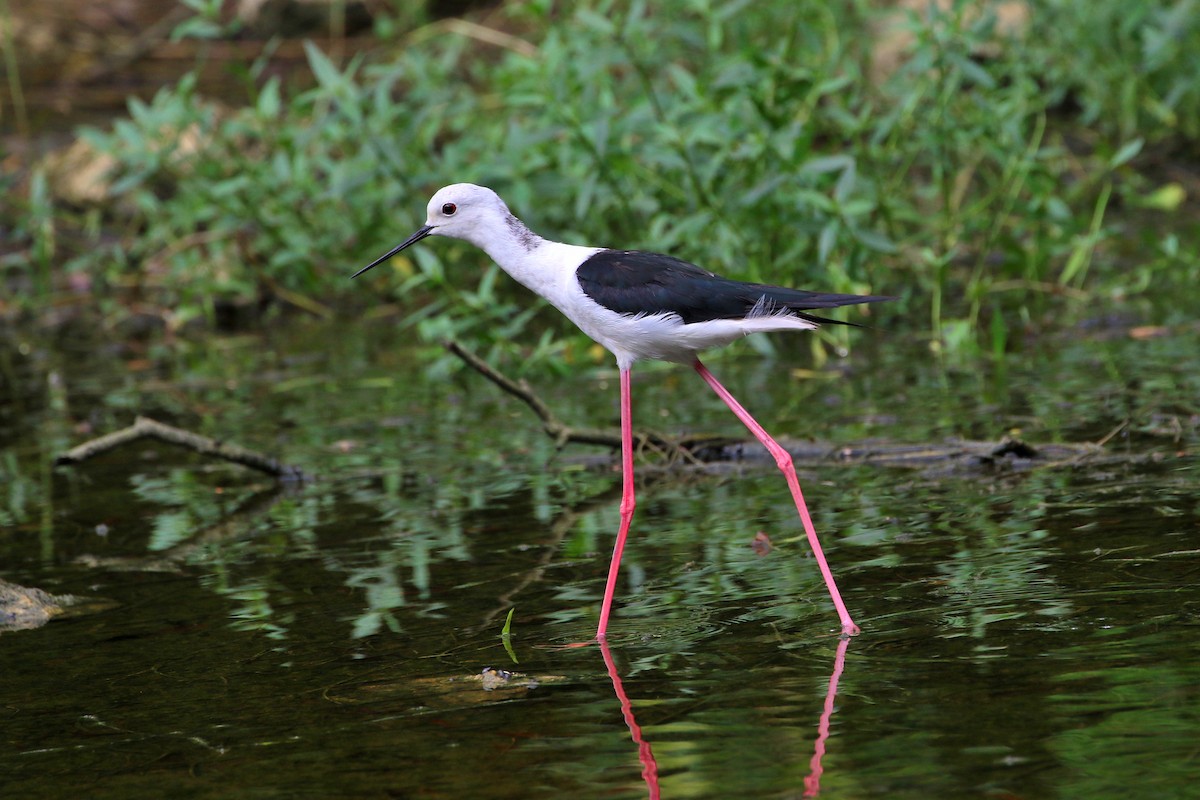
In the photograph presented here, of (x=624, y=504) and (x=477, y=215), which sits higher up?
(x=477, y=215)

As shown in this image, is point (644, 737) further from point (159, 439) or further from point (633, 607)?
point (159, 439)

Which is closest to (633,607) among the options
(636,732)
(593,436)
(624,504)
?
(624,504)

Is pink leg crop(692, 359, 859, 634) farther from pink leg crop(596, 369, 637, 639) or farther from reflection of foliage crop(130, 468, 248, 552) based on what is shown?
reflection of foliage crop(130, 468, 248, 552)

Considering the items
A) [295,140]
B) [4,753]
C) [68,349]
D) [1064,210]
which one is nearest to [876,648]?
[4,753]

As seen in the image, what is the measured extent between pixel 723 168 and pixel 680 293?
287 cm

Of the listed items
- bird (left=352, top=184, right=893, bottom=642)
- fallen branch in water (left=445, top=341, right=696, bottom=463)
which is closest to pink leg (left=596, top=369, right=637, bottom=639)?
bird (left=352, top=184, right=893, bottom=642)

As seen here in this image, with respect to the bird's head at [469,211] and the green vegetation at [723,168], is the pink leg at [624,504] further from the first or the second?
the green vegetation at [723,168]

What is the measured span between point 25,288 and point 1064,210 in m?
6.82

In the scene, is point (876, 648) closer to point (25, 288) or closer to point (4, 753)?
point (4, 753)

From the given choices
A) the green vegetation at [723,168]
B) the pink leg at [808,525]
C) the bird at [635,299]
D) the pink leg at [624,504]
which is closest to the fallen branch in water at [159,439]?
the green vegetation at [723,168]

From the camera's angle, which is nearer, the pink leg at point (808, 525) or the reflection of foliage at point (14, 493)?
the pink leg at point (808, 525)

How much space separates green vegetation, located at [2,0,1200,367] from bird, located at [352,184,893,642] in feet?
6.35

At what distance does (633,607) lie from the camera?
3.79 m

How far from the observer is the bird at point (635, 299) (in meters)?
3.83
